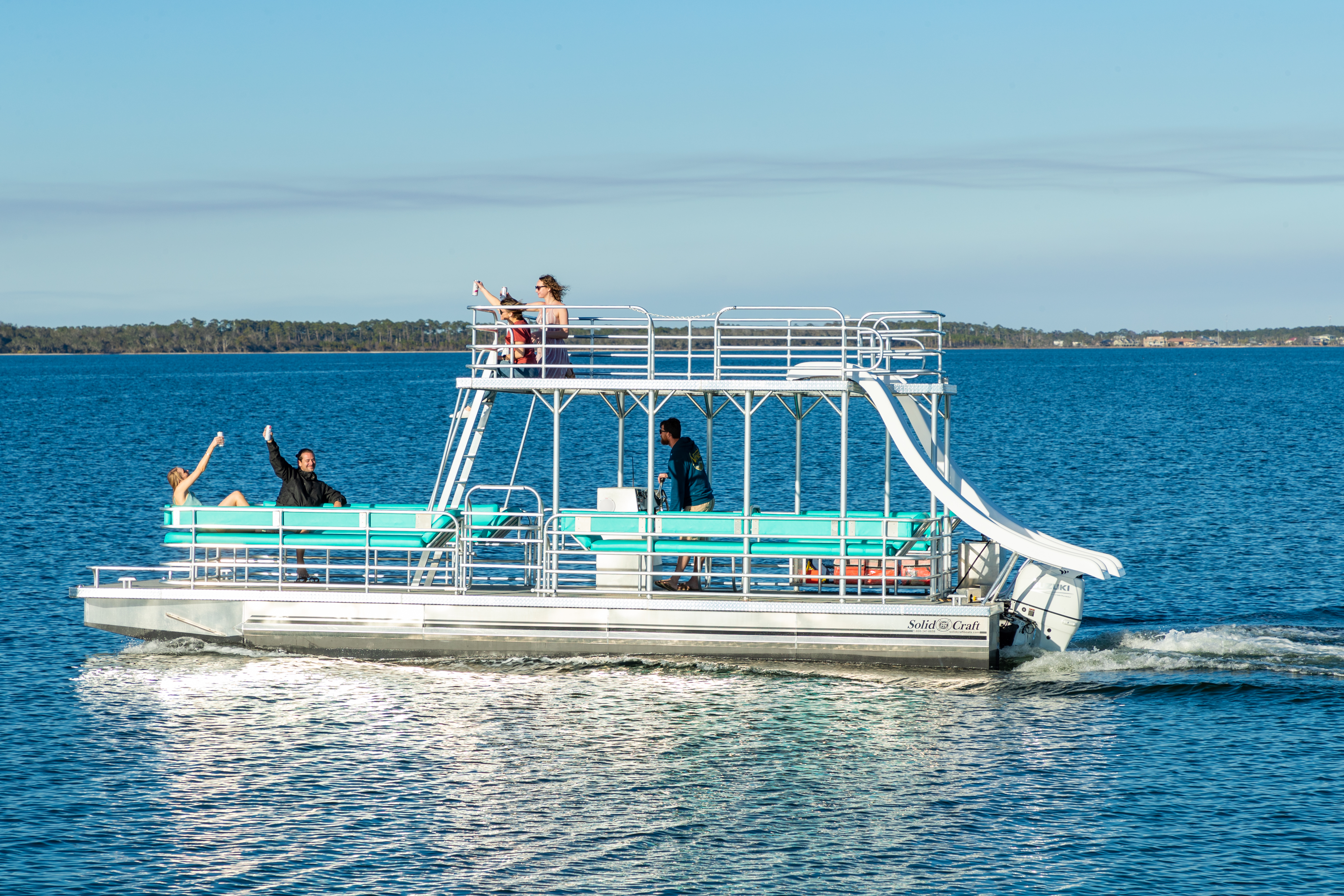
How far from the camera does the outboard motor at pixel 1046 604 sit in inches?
724

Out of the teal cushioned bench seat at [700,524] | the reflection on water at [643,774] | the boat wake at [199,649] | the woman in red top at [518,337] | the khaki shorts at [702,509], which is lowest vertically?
the reflection on water at [643,774]

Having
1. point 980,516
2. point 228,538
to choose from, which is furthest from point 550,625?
point 980,516

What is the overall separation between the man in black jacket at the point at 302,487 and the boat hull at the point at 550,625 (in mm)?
995

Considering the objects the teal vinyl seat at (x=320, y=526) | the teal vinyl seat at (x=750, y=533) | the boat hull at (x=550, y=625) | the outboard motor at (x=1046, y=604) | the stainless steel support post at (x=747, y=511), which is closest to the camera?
the stainless steel support post at (x=747, y=511)

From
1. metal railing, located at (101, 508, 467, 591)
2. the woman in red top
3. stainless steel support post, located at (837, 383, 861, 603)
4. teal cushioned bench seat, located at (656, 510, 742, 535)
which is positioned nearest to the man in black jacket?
metal railing, located at (101, 508, 467, 591)

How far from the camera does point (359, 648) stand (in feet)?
61.6

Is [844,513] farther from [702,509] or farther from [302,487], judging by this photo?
[302,487]

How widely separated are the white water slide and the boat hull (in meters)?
0.90

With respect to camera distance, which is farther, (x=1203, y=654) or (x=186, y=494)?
(x=186, y=494)

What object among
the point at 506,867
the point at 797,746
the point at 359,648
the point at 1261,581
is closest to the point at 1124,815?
the point at 797,746

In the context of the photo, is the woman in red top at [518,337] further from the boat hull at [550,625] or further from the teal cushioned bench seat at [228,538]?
the teal cushioned bench seat at [228,538]

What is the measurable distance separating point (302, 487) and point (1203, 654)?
1230 centimetres

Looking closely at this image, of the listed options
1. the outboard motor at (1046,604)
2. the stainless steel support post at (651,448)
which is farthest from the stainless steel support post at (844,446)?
the outboard motor at (1046,604)

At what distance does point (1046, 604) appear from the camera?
18547mm
